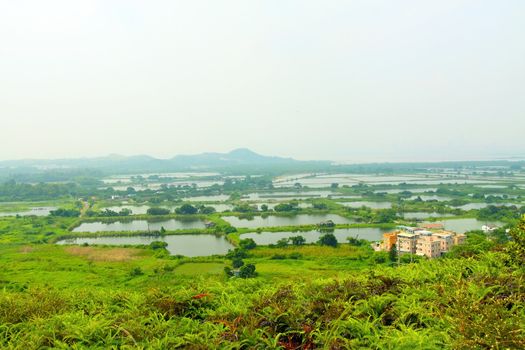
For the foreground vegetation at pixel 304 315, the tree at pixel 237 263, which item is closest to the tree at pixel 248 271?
the tree at pixel 237 263

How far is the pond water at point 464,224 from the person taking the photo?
92.4 ft

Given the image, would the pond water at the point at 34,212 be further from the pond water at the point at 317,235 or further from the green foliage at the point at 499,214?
the green foliage at the point at 499,214

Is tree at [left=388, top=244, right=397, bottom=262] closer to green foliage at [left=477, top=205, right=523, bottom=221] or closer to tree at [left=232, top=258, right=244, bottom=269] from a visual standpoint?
tree at [left=232, top=258, right=244, bottom=269]

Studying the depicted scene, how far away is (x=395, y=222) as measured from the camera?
2973cm

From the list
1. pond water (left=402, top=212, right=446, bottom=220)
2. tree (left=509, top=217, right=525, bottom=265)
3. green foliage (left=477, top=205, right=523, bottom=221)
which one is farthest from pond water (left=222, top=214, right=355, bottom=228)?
tree (left=509, top=217, right=525, bottom=265)

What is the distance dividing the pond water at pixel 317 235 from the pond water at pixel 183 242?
95.1 inches

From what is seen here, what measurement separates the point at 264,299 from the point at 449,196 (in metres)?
50.2

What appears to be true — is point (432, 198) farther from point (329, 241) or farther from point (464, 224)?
point (329, 241)

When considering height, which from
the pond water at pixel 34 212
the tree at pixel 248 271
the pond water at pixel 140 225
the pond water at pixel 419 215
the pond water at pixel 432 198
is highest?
the tree at pixel 248 271

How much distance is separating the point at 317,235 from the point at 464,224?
525 inches

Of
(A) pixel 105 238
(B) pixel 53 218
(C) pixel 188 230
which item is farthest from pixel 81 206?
(C) pixel 188 230

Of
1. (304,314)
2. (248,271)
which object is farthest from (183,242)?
(304,314)

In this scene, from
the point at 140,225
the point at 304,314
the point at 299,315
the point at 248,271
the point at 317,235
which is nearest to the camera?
the point at 299,315

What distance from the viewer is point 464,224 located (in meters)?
29.9
